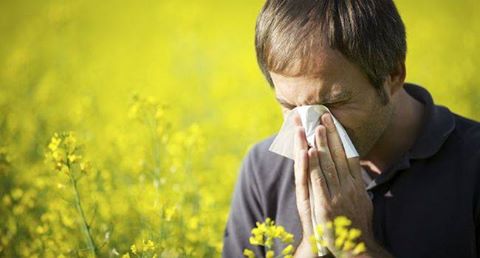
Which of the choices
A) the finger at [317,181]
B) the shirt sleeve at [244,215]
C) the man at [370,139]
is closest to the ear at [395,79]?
the man at [370,139]

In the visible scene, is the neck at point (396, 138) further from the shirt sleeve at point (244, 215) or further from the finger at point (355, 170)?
the shirt sleeve at point (244, 215)

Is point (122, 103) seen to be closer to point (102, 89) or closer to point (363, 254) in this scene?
point (102, 89)

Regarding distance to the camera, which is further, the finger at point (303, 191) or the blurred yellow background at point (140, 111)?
the blurred yellow background at point (140, 111)

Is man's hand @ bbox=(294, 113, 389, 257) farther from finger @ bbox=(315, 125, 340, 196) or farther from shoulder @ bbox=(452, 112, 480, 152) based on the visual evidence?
shoulder @ bbox=(452, 112, 480, 152)

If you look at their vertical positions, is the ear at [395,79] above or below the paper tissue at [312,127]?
above

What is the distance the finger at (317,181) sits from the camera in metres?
2.36

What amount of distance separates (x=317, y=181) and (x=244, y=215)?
1.98ft

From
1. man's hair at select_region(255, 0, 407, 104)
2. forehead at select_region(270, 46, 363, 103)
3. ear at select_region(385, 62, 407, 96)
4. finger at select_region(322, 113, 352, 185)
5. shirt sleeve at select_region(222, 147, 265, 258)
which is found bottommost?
shirt sleeve at select_region(222, 147, 265, 258)

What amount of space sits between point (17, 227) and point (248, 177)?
47.4 inches

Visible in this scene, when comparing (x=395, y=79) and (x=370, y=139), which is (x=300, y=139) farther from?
(x=395, y=79)

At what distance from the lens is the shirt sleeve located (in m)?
2.88

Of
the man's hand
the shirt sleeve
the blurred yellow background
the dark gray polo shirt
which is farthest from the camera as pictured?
the blurred yellow background

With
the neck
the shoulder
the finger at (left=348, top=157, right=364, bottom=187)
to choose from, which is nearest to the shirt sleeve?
the neck

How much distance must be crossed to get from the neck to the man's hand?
0.97 feet
